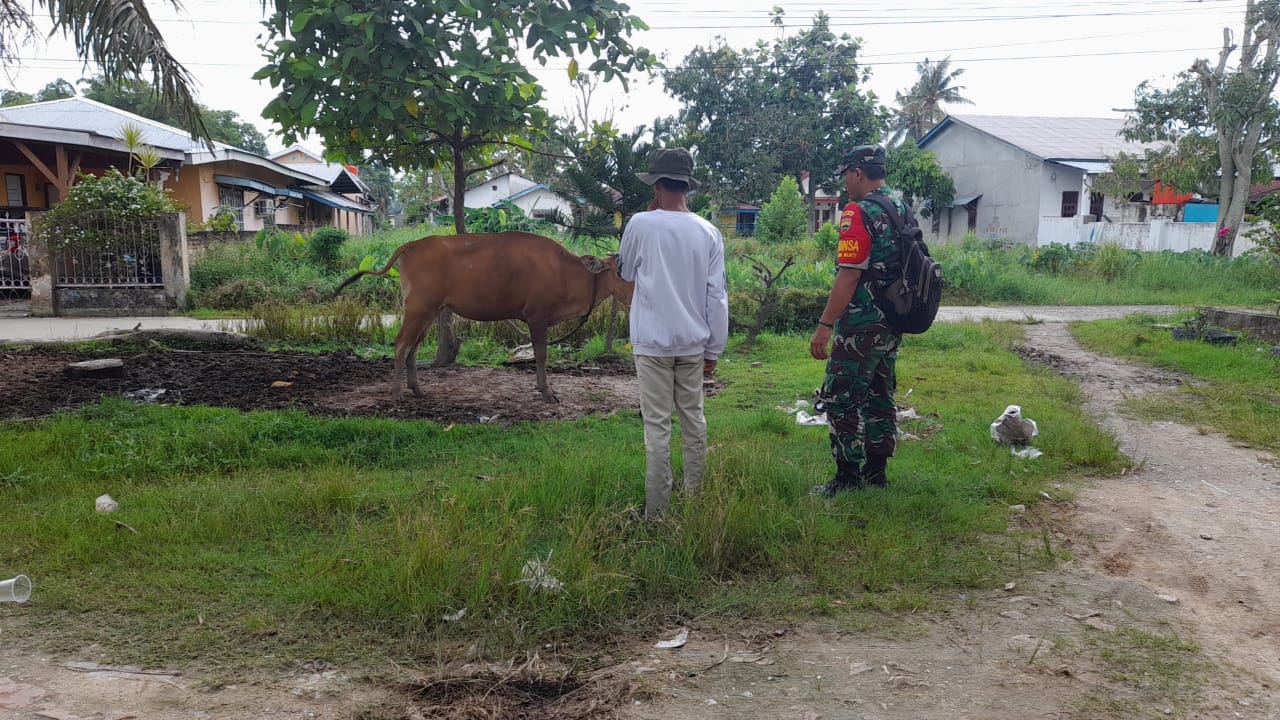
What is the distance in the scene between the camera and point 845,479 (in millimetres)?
5066

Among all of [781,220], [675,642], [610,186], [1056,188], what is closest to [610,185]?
[610,186]

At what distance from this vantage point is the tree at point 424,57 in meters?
6.04

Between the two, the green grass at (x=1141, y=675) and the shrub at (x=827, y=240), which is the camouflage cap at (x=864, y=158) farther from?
the shrub at (x=827, y=240)

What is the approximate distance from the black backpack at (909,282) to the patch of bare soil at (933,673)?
142 cm

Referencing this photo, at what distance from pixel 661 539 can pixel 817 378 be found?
16.7 ft

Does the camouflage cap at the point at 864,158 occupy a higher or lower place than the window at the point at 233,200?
lower

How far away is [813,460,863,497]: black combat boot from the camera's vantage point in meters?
5.02

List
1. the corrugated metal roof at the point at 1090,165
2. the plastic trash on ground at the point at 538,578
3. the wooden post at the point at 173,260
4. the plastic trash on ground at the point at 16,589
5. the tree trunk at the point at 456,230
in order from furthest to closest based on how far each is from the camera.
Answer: the corrugated metal roof at the point at 1090,165, the wooden post at the point at 173,260, the tree trunk at the point at 456,230, the plastic trash on ground at the point at 538,578, the plastic trash on ground at the point at 16,589

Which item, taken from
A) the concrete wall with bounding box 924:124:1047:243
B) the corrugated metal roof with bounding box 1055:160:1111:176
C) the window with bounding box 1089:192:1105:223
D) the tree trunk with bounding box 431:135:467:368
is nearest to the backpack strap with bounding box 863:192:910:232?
the tree trunk with bounding box 431:135:467:368

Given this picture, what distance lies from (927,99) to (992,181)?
63.9ft

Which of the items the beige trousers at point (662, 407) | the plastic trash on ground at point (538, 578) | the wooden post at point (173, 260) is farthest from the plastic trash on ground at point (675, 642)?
the wooden post at point (173, 260)

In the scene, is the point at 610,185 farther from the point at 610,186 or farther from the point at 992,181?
the point at 992,181

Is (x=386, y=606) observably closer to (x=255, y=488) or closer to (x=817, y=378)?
(x=255, y=488)

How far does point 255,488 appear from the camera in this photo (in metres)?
5.06
